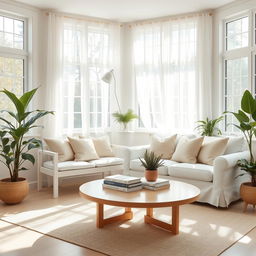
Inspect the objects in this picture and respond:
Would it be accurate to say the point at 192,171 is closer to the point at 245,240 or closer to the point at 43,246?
the point at 245,240

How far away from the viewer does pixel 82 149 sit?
5312 mm

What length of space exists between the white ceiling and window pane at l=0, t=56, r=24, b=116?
95 centimetres

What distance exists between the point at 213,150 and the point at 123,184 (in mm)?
1797

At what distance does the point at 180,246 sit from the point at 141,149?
8.39 ft

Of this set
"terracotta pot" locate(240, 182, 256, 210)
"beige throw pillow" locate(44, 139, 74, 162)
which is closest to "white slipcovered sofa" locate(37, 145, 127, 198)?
"beige throw pillow" locate(44, 139, 74, 162)

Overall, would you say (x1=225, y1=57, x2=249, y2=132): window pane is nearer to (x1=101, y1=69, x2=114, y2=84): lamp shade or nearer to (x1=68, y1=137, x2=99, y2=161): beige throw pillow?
(x1=101, y1=69, x2=114, y2=84): lamp shade

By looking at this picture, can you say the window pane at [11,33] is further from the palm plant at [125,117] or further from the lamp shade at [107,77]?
the palm plant at [125,117]

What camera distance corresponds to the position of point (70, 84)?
5.91 m

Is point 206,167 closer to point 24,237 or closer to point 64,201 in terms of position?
point 64,201

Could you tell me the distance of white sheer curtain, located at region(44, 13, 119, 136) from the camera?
5.64m

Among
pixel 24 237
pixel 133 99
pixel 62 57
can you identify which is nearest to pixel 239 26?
pixel 133 99

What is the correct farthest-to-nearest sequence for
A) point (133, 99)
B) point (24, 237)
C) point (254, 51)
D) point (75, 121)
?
point (133, 99) < point (75, 121) < point (254, 51) < point (24, 237)

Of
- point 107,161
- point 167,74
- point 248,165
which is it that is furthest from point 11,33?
point 248,165

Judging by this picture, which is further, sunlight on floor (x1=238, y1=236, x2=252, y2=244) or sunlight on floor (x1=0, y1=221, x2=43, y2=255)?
sunlight on floor (x1=238, y1=236, x2=252, y2=244)
